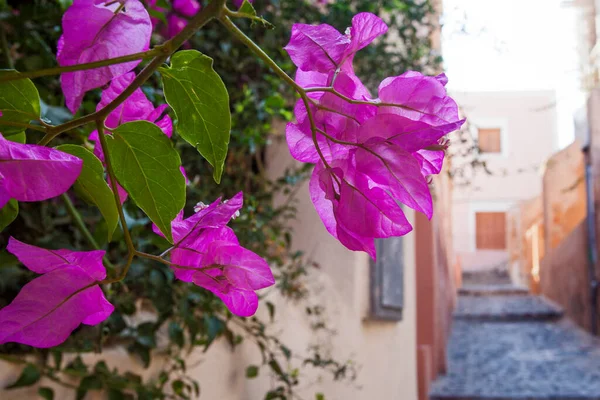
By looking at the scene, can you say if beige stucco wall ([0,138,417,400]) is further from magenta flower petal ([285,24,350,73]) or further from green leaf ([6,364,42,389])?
magenta flower petal ([285,24,350,73])

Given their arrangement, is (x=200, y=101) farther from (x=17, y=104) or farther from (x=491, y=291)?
(x=491, y=291)

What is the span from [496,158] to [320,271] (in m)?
13.9

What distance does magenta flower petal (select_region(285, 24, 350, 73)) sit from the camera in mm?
344

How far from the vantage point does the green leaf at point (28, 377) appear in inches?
33.8

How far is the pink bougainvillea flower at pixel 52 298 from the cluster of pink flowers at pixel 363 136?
0.35 ft

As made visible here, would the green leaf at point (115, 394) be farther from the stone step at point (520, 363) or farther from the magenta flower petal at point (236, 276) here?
the stone step at point (520, 363)

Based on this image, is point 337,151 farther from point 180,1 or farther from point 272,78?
point 272,78

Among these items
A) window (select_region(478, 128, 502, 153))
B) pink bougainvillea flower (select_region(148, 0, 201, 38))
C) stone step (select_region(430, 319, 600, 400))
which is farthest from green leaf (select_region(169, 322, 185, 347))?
window (select_region(478, 128, 502, 153))

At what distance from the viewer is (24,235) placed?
3.47 ft

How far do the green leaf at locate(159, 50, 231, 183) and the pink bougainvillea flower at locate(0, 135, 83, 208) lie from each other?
0.26ft

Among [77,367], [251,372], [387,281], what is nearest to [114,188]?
[77,367]

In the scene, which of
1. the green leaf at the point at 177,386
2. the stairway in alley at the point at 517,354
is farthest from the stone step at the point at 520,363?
the green leaf at the point at 177,386

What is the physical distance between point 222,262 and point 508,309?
9141 millimetres

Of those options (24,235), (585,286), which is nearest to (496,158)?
(585,286)
